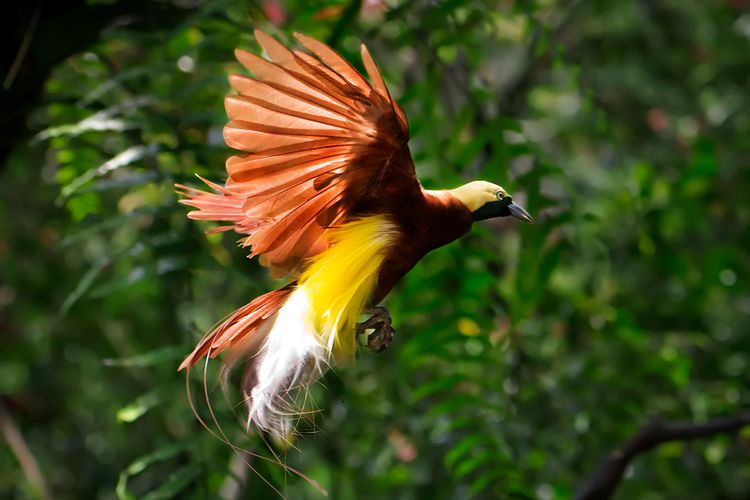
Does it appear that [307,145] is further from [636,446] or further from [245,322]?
[636,446]

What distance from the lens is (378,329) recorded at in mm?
1091

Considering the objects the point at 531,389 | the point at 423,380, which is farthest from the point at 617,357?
the point at 423,380

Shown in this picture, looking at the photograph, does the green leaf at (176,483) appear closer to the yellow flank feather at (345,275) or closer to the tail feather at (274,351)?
the tail feather at (274,351)

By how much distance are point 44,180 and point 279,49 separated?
2104 millimetres

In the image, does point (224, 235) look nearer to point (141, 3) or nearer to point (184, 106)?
point (184, 106)

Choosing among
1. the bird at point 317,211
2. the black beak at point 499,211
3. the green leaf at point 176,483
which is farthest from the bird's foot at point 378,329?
the green leaf at point 176,483

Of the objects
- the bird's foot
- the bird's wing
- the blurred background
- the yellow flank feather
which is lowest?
the blurred background

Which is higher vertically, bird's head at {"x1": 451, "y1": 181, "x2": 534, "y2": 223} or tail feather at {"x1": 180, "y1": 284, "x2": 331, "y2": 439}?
bird's head at {"x1": 451, "y1": 181, "x2": 534, "y2": 223}

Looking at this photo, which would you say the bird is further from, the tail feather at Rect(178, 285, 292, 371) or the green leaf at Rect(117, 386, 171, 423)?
the green leaf at Rect(117, 386, 171, 423)

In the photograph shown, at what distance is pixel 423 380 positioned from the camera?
2387 millimetres

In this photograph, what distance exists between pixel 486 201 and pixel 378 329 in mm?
184

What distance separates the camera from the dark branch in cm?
150

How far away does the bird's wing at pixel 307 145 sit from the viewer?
0.89 m

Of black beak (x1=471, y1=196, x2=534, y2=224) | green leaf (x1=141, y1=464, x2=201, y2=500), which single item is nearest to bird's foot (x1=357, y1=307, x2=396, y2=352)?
black beak (x1=471, y1=196, x2=534, y2=224)
